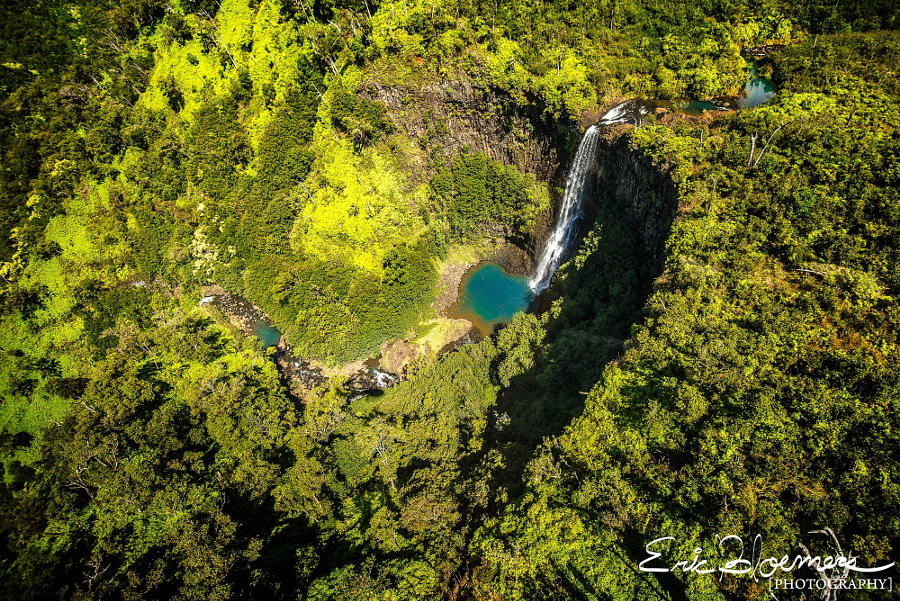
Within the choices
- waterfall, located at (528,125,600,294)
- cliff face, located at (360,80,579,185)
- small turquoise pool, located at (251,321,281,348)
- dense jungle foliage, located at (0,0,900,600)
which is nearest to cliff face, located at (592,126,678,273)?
dense jungle foliage, located at (0,0,900,600)

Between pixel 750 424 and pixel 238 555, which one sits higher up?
pixel 750 424

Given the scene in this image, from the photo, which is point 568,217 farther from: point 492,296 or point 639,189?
point 492,296

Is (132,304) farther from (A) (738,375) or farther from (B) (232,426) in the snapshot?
(A) (738,375)

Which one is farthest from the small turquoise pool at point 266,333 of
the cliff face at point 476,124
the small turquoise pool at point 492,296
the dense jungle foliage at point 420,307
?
the cliff face at point 476,124

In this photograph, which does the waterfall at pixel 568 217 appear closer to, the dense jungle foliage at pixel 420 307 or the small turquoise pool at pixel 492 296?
the small turquoise pool at pixel 492 296

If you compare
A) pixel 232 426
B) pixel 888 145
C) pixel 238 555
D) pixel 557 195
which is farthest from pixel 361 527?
pixel 888 145

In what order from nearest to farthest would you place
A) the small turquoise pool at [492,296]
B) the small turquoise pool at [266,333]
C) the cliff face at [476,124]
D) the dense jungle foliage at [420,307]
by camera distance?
1. the dense jungle foliage at [420,307]
2. the cliff face at [476,124]
3. the small turquoise pool at [492,296]
4. the small turquoise pool at [266,333]

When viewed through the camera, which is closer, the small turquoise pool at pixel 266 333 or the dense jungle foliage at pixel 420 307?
the dense jungle foliage at pixel 420 307
